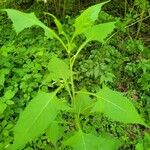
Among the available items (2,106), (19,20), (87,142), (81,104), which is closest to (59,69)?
(81,104)

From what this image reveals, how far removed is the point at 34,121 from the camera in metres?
1.77

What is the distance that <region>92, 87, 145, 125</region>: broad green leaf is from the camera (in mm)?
1818

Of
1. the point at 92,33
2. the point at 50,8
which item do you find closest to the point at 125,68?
the point at 50,8

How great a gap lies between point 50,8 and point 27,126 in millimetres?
3154

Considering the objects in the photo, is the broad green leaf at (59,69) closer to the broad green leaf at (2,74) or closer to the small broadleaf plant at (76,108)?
the small broadleaf plant at (76,108)

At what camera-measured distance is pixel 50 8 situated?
468 cm

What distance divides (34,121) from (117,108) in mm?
461

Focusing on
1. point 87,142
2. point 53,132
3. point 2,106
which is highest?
point 87,142

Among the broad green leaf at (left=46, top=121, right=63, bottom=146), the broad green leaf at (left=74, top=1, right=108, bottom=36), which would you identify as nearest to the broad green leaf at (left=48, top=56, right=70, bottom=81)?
the broad green leaf at (left=74, top=1, right=108, bottom=36)

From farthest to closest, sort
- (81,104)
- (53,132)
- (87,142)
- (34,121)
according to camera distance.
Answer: (53,132)
(81,104)
(87,142)
(34,121)

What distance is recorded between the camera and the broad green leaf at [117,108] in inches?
71.6

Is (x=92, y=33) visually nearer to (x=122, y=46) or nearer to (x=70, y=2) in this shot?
(x=122, y=46)

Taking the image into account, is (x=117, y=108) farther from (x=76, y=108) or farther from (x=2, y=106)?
(x=2, y=106)

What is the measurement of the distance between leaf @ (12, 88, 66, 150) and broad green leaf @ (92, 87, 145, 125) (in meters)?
0.27
